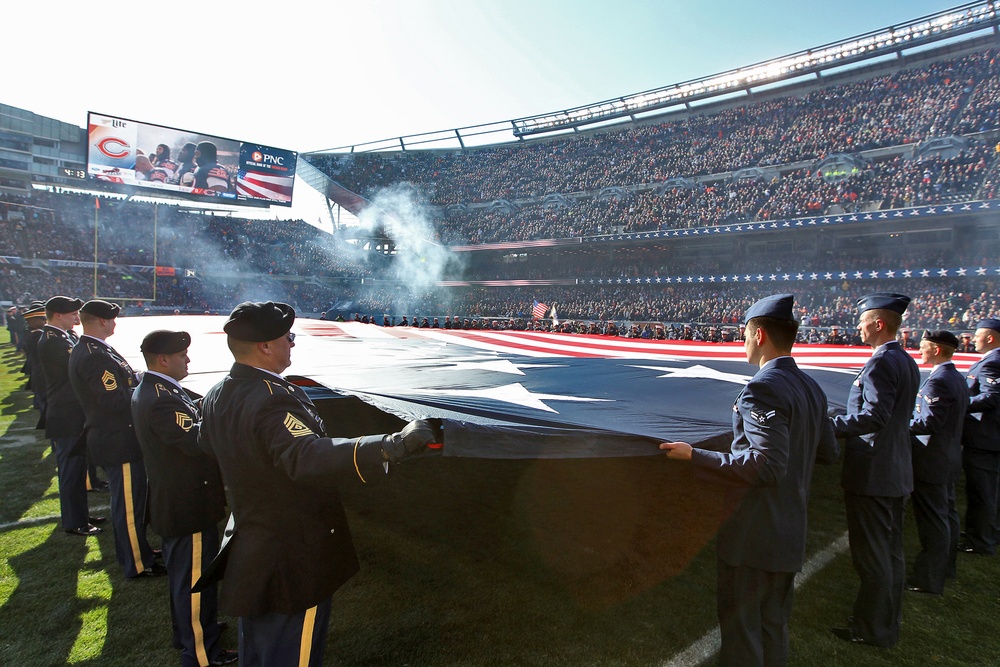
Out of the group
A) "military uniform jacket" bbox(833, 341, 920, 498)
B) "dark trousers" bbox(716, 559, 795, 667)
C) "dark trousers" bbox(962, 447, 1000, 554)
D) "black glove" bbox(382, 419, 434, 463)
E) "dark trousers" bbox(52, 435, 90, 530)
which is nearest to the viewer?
"black glove" bbox(382, 419, 434, 463)

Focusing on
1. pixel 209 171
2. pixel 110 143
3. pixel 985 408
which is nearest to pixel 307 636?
pixel 985 408

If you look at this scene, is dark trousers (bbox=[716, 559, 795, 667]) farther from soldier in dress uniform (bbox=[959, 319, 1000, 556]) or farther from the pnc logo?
the pnc logo

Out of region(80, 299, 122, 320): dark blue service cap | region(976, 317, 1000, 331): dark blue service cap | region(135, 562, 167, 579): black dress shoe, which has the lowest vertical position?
region(135, 562, 167, 579): black dress shoe

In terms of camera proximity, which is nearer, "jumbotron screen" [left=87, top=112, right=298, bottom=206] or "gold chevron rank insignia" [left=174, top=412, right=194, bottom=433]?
"gold chevron rank insignia" [left=174, top=412, right=194, bottom=433]

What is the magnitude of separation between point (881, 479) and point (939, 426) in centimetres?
101

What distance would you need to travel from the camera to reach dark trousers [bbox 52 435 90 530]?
185 inches

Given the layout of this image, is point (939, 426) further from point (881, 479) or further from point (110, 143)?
point (110, 143)

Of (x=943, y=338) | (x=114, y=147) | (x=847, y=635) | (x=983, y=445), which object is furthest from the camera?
(x=114, y=147)

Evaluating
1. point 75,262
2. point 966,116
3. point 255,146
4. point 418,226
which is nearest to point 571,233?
point 418,226

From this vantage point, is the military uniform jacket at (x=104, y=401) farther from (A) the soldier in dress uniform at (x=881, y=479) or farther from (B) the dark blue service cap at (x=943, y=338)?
(B) the dark blue service cap at (x=943, y=338)

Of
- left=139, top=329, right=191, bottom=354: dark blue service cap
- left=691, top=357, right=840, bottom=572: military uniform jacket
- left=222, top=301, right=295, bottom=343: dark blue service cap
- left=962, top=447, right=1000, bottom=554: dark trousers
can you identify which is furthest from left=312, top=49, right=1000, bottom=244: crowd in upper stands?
left=139, top=329, right=191, bottom=354: dark blue service cap

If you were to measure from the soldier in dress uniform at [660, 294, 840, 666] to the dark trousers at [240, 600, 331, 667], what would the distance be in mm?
1728

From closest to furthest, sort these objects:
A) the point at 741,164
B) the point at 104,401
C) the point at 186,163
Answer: the point at 104,401 → the point at 741,164 → the point at 186,163

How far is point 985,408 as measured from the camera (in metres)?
4.39
